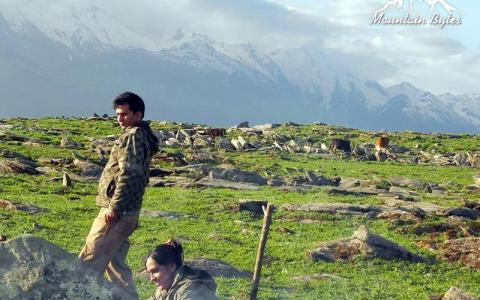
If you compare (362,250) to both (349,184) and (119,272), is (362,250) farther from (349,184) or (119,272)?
(349,184)

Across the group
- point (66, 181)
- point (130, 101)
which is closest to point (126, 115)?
point (130, 101)

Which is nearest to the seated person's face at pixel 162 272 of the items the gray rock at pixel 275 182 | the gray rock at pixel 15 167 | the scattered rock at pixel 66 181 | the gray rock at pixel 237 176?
the scattered rock at pixel 66 181

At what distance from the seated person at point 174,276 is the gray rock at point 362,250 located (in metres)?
11.6

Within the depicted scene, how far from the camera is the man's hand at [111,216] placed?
40.6 feet

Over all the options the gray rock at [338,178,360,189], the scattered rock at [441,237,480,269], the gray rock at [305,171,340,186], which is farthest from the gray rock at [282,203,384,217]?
the gray rock at [305,171,340,186]

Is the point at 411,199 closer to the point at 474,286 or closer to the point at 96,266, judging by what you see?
the point at 474,286

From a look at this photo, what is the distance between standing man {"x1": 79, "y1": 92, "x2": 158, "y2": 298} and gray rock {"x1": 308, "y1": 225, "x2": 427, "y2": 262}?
37.1 feet

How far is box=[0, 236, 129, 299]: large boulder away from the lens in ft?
34.0

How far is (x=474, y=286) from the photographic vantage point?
21188 mm

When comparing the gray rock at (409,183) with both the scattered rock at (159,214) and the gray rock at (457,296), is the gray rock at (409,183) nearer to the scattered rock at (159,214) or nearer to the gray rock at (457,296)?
the scattered rock at (159,214)

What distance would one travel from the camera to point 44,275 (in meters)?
10.5

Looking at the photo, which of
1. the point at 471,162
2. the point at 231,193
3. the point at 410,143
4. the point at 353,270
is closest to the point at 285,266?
the point at 353,270

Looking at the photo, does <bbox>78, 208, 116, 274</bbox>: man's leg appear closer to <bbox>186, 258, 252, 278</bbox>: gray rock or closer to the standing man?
the standing man

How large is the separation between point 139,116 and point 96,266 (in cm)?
268
